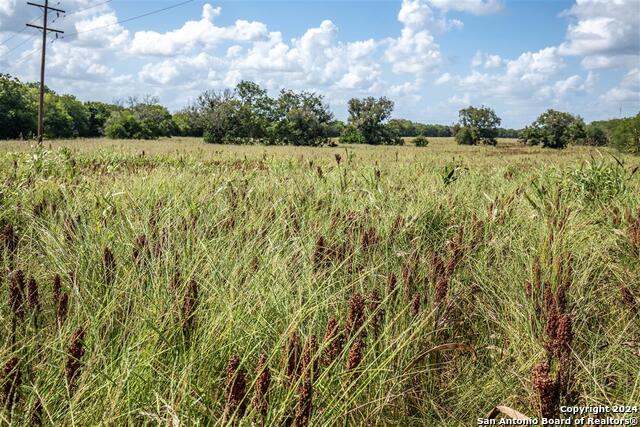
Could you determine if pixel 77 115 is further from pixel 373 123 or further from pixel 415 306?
pixel 415 306

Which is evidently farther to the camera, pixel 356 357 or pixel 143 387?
pixel 143 387

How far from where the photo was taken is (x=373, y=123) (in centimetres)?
7631

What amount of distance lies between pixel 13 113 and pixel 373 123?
47.9 meters

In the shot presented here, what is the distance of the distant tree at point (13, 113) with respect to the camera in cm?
5644

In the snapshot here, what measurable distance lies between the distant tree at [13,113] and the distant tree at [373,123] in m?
42.3

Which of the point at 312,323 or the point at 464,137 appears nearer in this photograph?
the point at 312,323

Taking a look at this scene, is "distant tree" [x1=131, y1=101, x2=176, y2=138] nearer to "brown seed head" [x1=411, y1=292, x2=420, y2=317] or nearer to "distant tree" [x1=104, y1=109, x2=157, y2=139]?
"distant tree" [x1=104, y1=109, x2=157, y2=139]

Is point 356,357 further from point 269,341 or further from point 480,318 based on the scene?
point 480,318

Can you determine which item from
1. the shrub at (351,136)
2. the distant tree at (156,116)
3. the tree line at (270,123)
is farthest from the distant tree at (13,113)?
the shrub at (351,136)

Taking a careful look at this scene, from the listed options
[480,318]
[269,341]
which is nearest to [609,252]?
[480,318]

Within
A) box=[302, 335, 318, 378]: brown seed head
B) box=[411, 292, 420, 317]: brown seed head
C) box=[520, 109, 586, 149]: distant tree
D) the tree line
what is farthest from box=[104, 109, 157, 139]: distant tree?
box=[302, 335, 318, 378]: brown seed head

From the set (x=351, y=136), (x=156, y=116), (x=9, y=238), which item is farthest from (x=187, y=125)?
(x=9, y=238)

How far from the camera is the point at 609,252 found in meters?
3.46

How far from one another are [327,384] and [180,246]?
1662 mm
